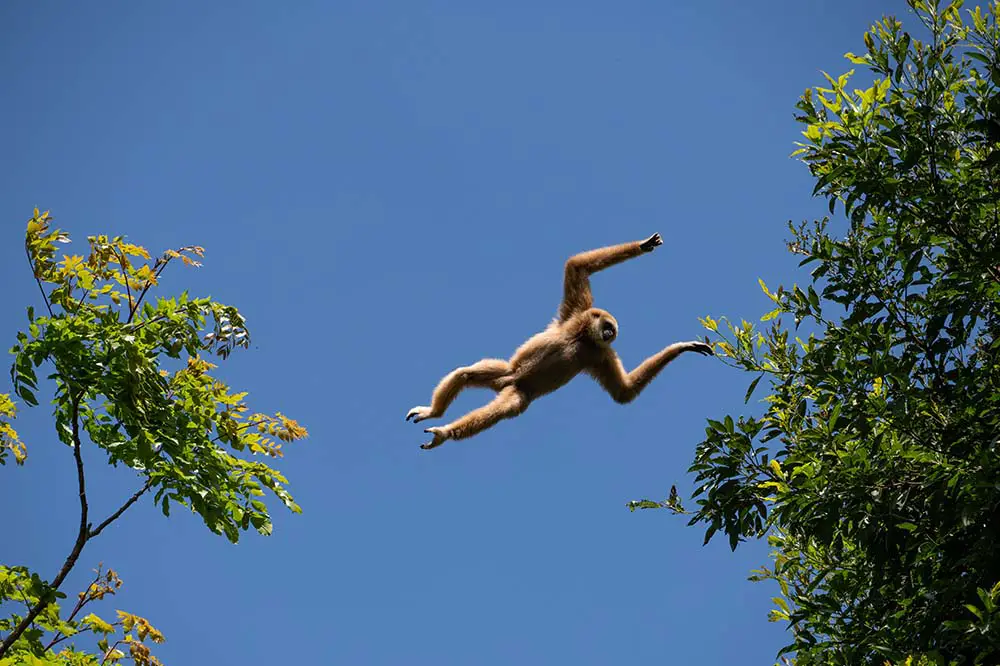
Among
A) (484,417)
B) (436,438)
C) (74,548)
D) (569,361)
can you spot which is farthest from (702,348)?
(74,548)

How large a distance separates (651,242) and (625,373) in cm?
213

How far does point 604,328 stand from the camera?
11633 mm

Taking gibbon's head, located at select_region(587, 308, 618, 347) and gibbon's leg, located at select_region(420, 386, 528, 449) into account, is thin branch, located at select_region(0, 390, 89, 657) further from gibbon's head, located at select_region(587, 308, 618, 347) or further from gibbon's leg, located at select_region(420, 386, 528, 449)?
Answer: gibbon's head, located at select_region(587, 308, 618, 347)

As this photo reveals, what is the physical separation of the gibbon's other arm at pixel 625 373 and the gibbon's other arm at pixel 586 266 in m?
0.74

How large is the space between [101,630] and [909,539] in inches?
249

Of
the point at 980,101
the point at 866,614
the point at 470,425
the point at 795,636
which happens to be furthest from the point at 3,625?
the point at 980,101

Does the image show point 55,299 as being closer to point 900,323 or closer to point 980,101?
point 900,323

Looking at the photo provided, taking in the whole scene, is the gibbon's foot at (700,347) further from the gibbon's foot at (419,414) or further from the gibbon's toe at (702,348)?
the gibbon's foot at (419,414)

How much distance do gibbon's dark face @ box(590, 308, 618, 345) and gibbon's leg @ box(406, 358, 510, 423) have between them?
117cm

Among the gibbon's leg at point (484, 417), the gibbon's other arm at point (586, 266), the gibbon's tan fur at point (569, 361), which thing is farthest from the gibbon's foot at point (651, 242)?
the gibbon's leg at point (484, 417)

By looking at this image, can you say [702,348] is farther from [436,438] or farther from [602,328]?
[436,438]

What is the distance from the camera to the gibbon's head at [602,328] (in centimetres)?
1161

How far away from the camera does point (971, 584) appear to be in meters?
6.79

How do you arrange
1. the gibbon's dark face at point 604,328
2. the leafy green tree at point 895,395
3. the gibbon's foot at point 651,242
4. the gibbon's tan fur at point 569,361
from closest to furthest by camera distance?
the leafy green tree at point 895,395
the gibbon's foot at point 651,242
the gibbon's tan fur at point 569,361
the gibbon's dark face at point 604,328
